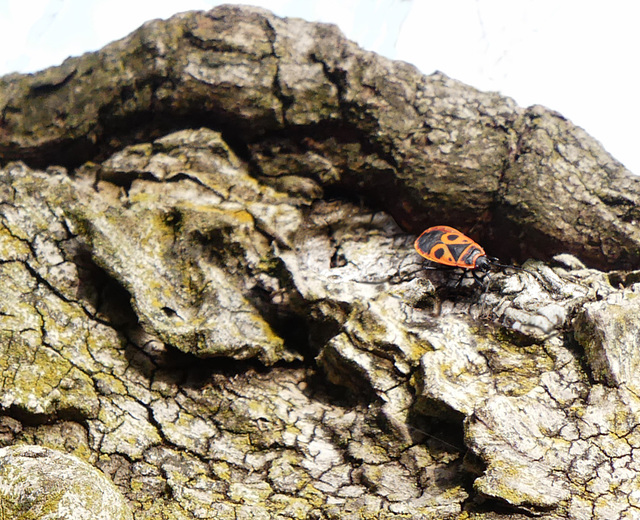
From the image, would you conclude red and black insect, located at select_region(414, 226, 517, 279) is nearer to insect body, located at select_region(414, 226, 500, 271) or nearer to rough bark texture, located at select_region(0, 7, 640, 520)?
insect body, located at select_region(414, 226, 500, 271)

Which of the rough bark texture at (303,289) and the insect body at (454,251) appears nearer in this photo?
the rough bark texture at (303,289)

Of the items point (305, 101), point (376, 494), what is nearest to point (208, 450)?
point (376, 494)

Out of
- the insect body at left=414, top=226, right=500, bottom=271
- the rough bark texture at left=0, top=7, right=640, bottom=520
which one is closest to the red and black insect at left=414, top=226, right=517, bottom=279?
the insect body at left=414, top=226, right=500, bottom=271

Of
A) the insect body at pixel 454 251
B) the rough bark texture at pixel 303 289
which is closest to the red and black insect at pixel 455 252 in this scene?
the insect body at pixel 454 251

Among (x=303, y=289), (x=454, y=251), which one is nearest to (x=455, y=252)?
(x=454, y=251)

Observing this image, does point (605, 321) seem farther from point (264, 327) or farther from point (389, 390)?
point (264, 327)

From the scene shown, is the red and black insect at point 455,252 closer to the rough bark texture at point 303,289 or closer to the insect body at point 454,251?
the insect body at point 454,251
